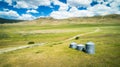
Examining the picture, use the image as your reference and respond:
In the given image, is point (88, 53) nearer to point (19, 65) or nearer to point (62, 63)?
point (62, 63)

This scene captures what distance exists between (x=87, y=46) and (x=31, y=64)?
10.6 m

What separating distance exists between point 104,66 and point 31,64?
10.9 meters

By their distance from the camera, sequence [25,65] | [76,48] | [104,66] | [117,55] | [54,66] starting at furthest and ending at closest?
[76,48] → [117,55] → [25,65] → [54,66] → [104,66]

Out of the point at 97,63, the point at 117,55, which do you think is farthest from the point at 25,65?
the point at 117,55

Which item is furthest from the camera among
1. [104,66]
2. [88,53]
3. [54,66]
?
[88,53]

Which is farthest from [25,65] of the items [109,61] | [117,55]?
[117,55]

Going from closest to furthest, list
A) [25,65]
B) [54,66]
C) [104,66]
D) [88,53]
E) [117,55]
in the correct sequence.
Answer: [104,66] < [54,66] < [25,65] < [117,55] < [88,53]

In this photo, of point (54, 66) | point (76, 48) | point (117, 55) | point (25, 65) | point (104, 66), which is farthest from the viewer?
point (76, 48)

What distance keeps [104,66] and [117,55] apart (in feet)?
19.4

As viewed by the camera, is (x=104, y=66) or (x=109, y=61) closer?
(x=104, y=66)

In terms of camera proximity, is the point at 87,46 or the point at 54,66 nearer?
the point at 54,66

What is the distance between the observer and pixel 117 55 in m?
24.0

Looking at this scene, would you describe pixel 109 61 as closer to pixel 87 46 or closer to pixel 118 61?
pixel 118 61

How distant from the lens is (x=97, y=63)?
20.6 m
